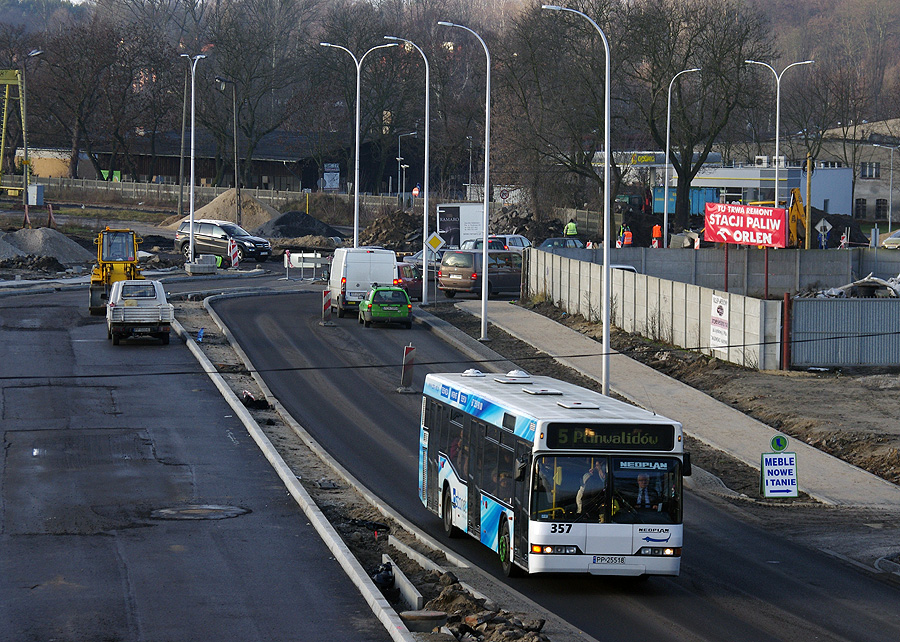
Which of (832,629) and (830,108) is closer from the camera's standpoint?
(832,629)

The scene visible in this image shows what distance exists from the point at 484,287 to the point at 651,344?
5.63 metres

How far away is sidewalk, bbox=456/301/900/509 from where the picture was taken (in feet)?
71.1

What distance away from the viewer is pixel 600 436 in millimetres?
14055

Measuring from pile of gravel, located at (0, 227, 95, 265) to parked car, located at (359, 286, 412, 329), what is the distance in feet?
80.5

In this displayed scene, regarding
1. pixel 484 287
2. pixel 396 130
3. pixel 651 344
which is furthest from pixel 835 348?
pixel 396 130

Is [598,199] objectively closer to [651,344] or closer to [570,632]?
[651,344]

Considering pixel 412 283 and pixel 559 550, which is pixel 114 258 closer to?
pixel 412 283

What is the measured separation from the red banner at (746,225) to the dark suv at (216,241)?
24731mm

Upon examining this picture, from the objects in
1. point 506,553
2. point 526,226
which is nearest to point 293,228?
point 526,226

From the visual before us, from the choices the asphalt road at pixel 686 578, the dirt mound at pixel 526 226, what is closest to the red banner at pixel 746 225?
the asphalt road at pixel 686 578

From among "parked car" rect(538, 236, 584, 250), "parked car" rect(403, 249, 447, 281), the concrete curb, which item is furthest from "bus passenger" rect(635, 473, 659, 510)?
"parked car" rect(538, 236, 584, 250)

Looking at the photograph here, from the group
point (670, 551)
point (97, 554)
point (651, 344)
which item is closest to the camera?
point (670, 551)

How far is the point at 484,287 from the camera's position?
3753 cm

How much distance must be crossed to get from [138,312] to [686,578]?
22409 millimetres
